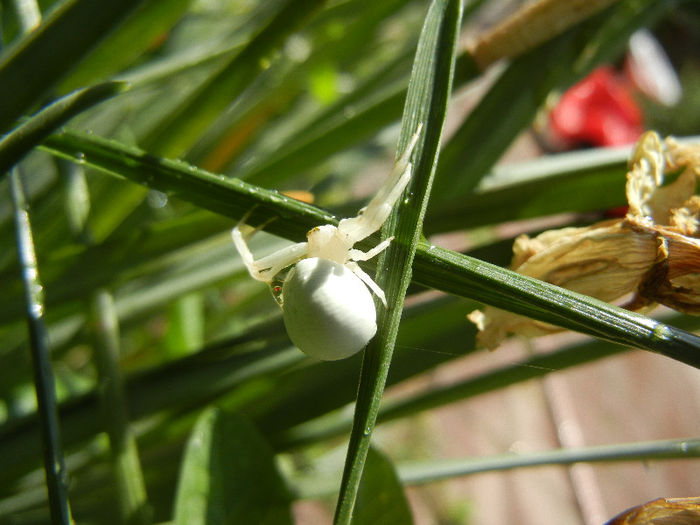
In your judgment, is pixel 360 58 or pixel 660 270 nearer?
pixel 660 270

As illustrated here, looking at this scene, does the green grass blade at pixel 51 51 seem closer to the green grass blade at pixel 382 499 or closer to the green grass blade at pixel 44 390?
the green grass blade at pixel 44 390

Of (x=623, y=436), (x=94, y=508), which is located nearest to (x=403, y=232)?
(x=94, y=508)

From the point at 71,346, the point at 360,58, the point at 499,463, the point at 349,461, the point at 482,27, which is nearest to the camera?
the point at 349,461

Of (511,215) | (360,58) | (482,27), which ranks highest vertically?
(482,27)

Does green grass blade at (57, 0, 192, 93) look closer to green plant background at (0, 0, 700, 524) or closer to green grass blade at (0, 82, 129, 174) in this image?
green plant background at (0, 0, 700, 524)

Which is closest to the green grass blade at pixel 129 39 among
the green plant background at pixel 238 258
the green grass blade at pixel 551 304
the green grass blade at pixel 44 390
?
the green plant background at pixel 238 258

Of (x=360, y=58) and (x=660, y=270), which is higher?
(x=360, y=58)

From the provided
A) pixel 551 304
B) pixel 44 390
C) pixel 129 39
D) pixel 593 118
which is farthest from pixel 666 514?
pixel 593 118

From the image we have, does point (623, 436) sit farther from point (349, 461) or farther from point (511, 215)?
point (349, 461)

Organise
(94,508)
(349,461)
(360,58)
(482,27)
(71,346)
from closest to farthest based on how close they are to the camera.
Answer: (349,461)
(94,508)
(71,346)
(360,58)
(482,27)
